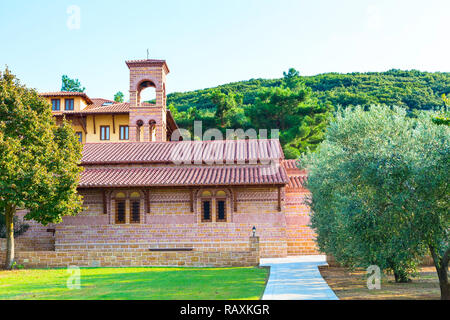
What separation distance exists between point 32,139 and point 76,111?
21364 millimetres

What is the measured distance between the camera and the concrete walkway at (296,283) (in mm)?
11367

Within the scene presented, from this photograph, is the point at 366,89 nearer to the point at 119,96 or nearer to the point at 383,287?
the point at 119,96

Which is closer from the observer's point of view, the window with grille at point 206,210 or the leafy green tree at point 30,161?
the leafy green tree at point 30,161

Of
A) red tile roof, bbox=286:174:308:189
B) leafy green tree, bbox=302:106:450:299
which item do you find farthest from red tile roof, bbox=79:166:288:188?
leafy green tree, bbox=302:106:450:299

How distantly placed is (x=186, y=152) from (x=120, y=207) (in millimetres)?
5360

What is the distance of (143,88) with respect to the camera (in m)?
34.0

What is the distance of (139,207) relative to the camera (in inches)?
1007

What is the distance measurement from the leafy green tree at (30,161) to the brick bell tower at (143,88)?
38.1 feet

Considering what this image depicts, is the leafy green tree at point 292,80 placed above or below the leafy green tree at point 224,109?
above

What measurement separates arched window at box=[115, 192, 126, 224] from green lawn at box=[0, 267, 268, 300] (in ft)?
17.9

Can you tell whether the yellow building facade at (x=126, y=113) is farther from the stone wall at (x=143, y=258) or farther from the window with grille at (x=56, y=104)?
the stone wall at (x=143, y=258)
